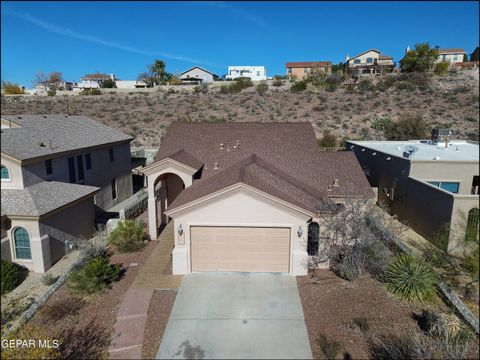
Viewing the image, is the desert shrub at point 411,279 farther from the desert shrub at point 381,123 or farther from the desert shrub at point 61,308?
the desert shrub at point 381,123

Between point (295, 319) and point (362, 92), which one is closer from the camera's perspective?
point (295, 319)

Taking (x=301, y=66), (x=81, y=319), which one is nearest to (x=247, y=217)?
(x=81, y=319)

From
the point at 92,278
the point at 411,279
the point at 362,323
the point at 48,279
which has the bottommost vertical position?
the point at 362,323

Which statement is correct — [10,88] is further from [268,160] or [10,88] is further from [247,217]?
[268,160]

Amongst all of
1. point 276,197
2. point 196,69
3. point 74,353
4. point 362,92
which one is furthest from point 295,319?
point 196,69

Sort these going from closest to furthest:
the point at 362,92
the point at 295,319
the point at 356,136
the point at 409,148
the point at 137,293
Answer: the point at 295,319
the point at 137,293
the point at 409,148
the point at 356,136
the point at 362,92

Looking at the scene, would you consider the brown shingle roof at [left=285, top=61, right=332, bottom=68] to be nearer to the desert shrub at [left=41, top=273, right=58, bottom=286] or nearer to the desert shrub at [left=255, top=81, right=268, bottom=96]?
the desert shrub at [left=255, top=81, right=268, bottom=96]

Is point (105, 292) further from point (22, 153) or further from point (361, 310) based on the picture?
point (361, 310)
